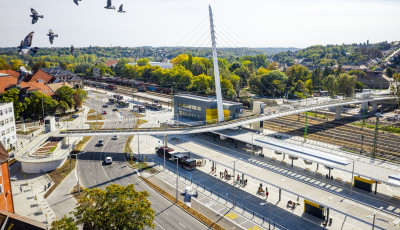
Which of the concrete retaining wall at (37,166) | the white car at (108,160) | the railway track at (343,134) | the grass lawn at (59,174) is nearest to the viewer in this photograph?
the grass lawn at (59,174)

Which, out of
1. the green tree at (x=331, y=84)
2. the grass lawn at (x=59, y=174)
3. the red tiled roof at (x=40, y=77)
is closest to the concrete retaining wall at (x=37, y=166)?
the grass lawn at (x=59, y=174)

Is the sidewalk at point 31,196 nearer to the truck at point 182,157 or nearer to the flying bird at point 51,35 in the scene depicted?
the truck at point 182,157

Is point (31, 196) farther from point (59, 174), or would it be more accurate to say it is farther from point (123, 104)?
point (123, 104)

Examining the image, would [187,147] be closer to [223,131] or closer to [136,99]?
[223,131]

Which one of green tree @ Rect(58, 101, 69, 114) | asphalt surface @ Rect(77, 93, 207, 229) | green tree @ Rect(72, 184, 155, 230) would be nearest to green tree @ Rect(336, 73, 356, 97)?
asphalt surface @ Rect(77, 93, 207, 229)

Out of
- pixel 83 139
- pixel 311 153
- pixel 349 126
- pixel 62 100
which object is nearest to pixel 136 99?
Answer: pixel 62 100

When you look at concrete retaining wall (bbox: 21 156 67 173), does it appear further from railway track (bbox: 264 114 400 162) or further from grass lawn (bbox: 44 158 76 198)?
railway track (bbox: 264 114 400 162)
